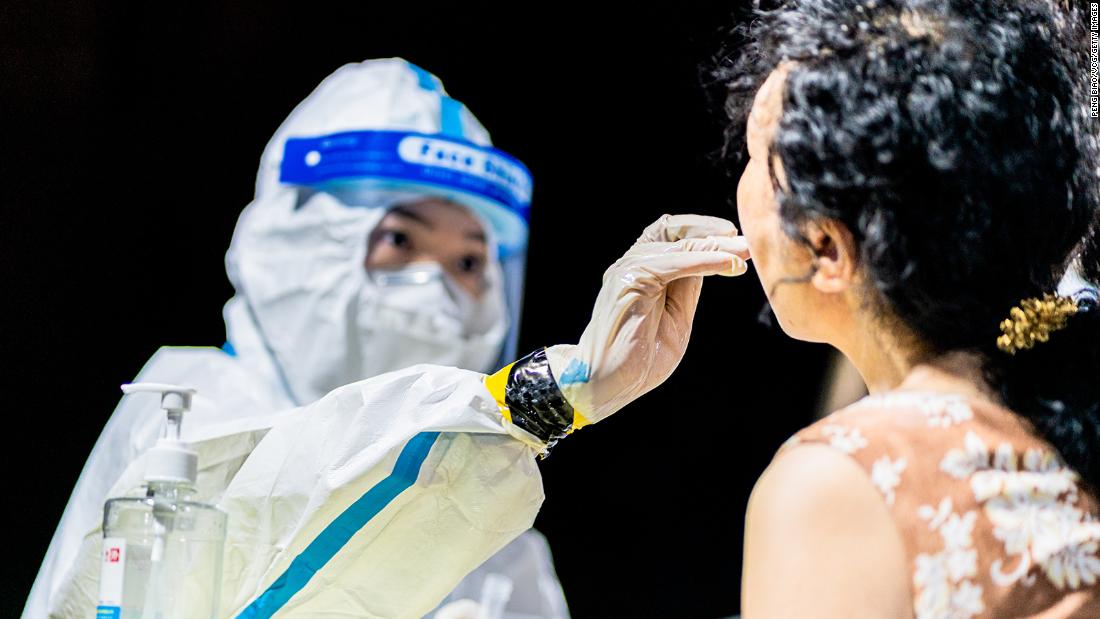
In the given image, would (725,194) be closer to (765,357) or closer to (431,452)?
(765,357)

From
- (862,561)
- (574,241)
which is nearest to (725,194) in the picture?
(574,241)

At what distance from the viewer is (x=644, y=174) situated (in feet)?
7.23

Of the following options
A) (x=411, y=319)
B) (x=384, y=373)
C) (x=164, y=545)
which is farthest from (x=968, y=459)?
(x=411, y=319)

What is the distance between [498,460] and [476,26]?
1278 millimetres

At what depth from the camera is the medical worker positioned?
3.65ft

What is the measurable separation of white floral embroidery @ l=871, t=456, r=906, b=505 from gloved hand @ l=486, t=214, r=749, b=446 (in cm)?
38

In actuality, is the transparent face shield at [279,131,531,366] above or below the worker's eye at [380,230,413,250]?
above

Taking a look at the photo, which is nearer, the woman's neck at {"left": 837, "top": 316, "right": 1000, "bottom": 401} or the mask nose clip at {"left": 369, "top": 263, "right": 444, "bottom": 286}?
the woman's neck at {"left": 837, "top": 316, "right": 1000, "bottom": 401}

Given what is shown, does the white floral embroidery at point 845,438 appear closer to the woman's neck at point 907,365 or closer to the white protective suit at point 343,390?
the woman's neck at point 907,365

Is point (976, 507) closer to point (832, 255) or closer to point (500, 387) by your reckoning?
point (832, 255)

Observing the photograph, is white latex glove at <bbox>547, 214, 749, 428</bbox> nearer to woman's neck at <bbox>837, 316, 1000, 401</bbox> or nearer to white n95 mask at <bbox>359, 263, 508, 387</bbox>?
woman's neck at <bbox>837, 316, 1000, 401</bbox>

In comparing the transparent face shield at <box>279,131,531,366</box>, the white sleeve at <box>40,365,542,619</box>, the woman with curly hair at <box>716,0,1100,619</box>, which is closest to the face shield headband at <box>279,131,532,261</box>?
the transparent face shield at <box>279,131,531,366</box>

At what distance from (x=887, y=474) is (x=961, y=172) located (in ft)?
0.69

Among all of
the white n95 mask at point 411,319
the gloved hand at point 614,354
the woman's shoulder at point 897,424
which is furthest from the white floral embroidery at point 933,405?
the white n95 mask at point 411,319
